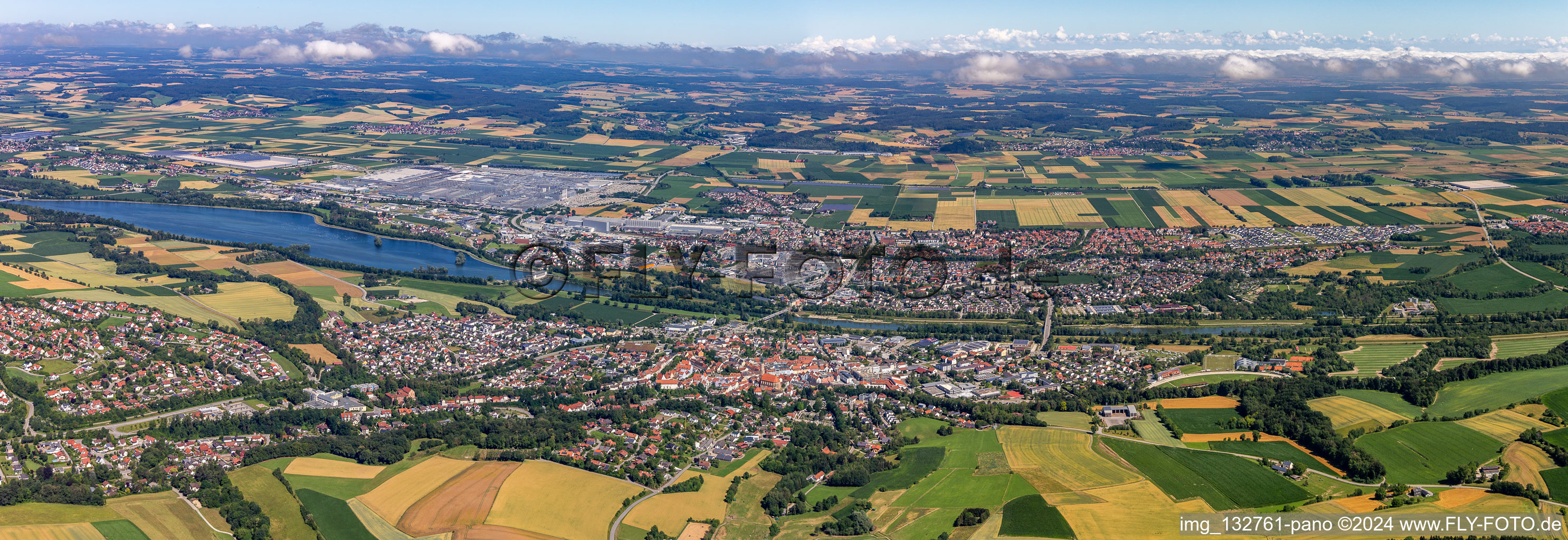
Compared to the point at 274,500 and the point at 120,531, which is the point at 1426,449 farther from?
the point at 120,531

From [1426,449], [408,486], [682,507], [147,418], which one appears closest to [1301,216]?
[1426,449]

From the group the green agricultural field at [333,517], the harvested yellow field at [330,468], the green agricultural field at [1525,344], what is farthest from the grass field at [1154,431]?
the harvested yellow field at [330,468]

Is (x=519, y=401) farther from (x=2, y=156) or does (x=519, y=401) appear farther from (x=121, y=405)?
(x=2, y=156)

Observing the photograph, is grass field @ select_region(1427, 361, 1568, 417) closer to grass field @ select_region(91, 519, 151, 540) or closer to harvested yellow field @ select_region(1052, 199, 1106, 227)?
harvested yellow field @ select_region(1052, 199, 1106, 227)

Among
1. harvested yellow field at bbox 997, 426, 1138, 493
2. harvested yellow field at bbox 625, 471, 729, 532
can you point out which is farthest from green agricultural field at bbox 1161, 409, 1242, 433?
harvested yellow field at bbox 625, 471, 729, 532

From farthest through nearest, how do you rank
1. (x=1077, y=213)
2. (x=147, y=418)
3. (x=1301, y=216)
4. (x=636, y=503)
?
1. (x=1077, y=213)
2. (x=1301, y=216)
3. (x=147, y=418)
4. (x=636, y=503)

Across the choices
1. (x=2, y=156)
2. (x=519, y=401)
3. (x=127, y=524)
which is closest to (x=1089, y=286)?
(x=519, y=401)
